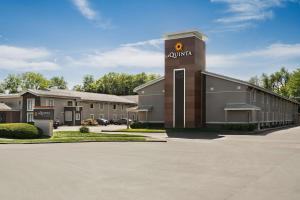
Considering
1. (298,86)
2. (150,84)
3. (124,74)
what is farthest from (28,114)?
(298,86)

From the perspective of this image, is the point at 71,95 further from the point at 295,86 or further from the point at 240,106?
the point at 295,86

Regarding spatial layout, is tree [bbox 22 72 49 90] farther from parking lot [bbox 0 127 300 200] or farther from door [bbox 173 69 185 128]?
parking lot [bbox 0 127 300 200]

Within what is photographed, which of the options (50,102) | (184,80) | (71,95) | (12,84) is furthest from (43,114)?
(12,84)

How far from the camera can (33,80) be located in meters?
103

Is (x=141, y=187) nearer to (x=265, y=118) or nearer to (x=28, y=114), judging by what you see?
(x=265, y=118)

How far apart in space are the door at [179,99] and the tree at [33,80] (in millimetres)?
70646

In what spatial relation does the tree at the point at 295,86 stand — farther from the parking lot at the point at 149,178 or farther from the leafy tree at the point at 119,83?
the parking lot at the point at 149,178

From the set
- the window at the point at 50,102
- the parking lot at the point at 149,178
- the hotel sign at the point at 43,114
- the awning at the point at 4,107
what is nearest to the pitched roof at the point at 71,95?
the window at the point at 50,102

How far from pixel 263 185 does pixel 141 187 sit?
3.50 metres

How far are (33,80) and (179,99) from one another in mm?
73347

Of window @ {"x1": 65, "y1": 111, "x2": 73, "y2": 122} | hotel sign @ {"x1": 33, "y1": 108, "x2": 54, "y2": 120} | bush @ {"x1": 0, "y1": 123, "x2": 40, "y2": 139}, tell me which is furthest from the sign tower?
window @ {"x1": 65, "y1": 111, "x2": 73, "y2": 122}

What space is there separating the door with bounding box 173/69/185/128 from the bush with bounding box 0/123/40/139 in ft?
60.2

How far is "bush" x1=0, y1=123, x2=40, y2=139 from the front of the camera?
90.8ft

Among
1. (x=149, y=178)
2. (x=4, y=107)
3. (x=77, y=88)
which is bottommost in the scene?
(x=149, y=178)
